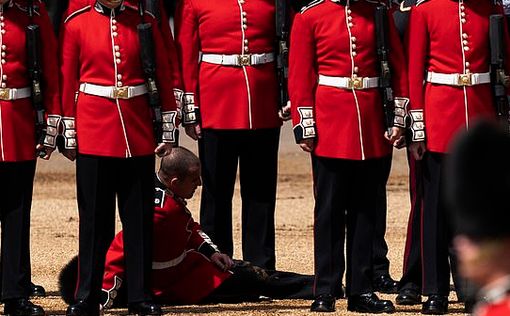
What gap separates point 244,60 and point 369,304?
160cm

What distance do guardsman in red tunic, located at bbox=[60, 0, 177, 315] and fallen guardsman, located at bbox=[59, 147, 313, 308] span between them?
0.48 m

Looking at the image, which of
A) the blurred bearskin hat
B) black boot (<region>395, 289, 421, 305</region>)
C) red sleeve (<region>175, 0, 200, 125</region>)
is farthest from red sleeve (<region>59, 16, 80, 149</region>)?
the blurred bearskin hat

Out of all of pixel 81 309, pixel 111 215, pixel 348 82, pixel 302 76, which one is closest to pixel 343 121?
pixel 348 82

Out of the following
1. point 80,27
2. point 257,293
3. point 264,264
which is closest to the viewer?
point 80,27

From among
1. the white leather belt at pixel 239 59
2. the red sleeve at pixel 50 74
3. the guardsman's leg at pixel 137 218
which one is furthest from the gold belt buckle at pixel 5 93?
the white leather belt at pixel 239 59

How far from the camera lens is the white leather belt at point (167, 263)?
6.95 metres

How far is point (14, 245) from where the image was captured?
645 centimetres

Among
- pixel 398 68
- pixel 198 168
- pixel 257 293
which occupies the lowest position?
pixel 257 293

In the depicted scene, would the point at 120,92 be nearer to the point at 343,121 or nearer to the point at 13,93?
the point at 13,93

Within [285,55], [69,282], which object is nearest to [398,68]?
[285,55]

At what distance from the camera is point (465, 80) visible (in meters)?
6.58

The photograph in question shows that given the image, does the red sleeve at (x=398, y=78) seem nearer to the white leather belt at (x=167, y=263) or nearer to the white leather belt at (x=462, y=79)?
the white leather belt at (x=462, y=79)

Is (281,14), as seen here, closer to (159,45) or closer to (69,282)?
(159,45)

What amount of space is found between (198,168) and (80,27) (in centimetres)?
108
